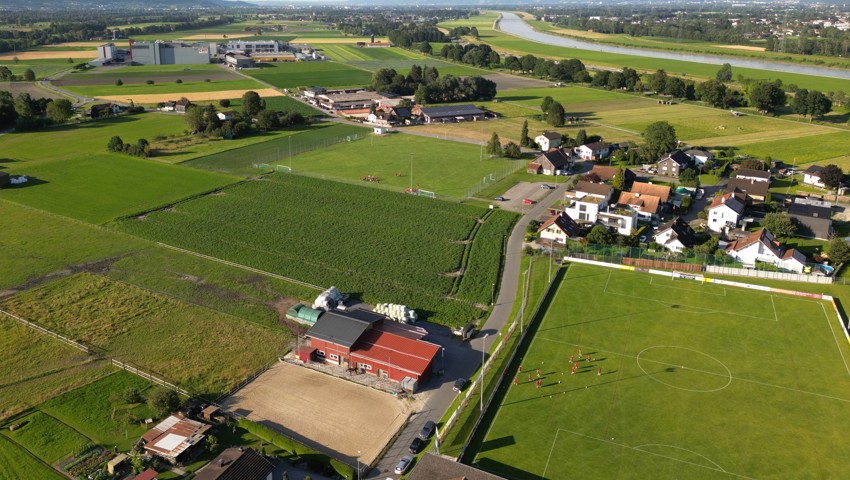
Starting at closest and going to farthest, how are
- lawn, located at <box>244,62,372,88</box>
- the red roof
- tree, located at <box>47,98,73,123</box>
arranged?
the red roof < tree, located at <box>47,98,73,123</box> < lawn, located at <box>244,62,372,88</box>

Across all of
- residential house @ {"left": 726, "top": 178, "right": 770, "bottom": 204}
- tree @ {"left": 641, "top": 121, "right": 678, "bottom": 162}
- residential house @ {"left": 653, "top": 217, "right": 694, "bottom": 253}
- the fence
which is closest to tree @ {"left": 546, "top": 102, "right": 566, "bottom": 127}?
tree @ {"left": 641, "top": 121, "right": 678, "bottom": 162}

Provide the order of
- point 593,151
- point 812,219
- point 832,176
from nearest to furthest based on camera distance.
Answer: point 812,219 < point 832,176 < point 593,151

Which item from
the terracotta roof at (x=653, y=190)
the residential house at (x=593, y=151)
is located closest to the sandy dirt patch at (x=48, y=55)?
the residential house at (x=593, y=151)

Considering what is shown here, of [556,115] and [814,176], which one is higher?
[556,115]

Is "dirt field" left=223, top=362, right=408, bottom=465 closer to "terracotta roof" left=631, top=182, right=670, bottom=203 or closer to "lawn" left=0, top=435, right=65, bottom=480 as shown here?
"lawn" left=0, top=435, right=65, bottom=480

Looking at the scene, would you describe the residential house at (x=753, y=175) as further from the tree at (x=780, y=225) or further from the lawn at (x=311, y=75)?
the lawn at (x=311, y=75)

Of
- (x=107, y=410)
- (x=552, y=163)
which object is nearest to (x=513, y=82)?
(x=552, y=163)

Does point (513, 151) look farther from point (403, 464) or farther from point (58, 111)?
point (58, 111)
